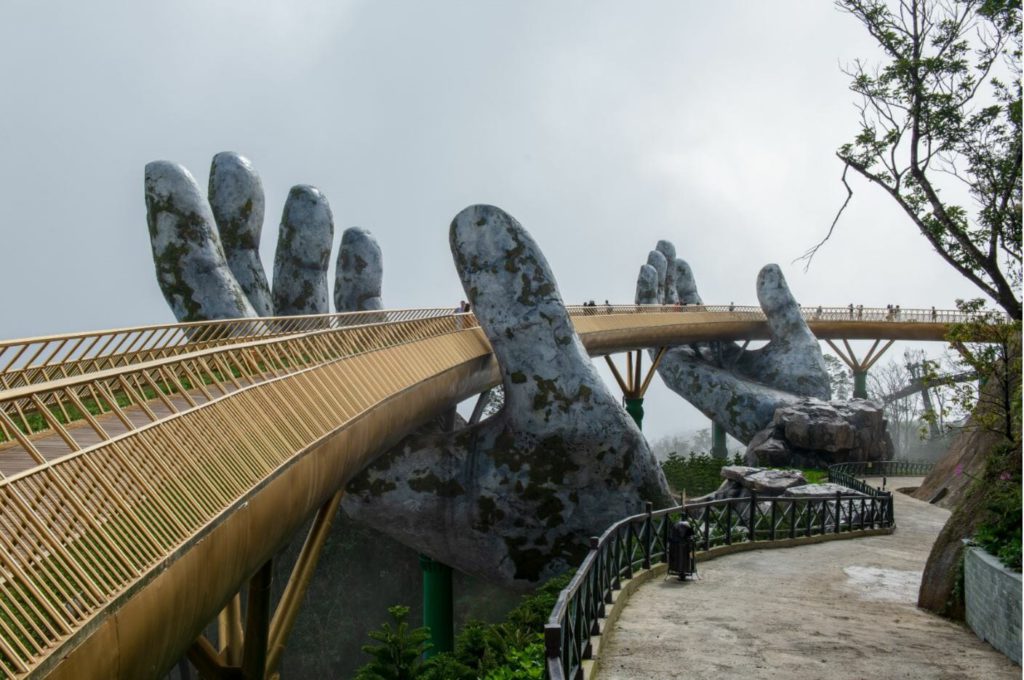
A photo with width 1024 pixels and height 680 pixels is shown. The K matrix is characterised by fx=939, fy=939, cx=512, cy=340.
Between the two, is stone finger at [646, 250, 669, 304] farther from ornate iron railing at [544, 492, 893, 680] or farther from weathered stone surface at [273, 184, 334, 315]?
weathered stone surface at [273, 184, 334, 315]

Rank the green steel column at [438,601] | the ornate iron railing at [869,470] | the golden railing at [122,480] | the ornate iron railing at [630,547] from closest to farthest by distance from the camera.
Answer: the golden railing at [122,480] < the ornate iron railing at [630,547] < the green steel column at [438,601] < the ornate iron railing at [869,470]

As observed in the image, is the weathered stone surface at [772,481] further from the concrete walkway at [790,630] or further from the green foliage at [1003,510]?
the green foliage at [1003,510]

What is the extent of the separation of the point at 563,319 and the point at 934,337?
40071 millimetres

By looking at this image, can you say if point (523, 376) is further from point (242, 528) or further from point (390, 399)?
point (242, 528)

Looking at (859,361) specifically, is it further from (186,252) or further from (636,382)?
(186,252)

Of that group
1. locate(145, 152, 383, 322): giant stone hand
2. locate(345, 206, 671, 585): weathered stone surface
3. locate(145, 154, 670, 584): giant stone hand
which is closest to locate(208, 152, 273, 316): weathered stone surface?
locate(145, 152, 383, 322): giant stone hand

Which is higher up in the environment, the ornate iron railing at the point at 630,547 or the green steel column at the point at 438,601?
the ornate iron railing at the point at 630,547

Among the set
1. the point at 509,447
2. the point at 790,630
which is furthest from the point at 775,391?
the point at 790,630

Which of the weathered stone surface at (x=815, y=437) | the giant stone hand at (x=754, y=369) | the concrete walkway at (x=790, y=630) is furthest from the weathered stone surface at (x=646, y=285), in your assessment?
the concrete walkway at (x=790, y=630)

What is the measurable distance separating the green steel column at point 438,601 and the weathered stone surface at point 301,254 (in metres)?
9.10

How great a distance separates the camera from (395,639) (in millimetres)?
11328

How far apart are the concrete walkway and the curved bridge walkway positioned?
393 cm

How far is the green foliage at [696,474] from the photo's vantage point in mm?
38125

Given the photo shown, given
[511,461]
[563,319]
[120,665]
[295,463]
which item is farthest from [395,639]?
[563,319]
